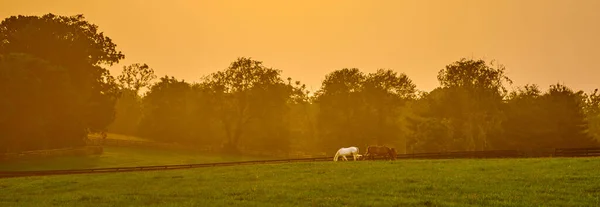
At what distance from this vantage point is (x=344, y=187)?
2858 cm

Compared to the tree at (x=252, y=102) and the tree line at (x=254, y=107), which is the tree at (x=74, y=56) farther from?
the tree at (x=252, y=102)

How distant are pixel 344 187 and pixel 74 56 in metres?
64.2

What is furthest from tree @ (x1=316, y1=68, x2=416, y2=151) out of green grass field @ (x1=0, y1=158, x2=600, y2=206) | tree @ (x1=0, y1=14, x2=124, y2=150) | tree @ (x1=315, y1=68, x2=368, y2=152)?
green grass field @ (x1=0, y1=158, x2=600, y2=206)

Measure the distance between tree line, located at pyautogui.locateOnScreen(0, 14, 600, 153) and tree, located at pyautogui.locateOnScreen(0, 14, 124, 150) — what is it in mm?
163

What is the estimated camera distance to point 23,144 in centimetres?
7406

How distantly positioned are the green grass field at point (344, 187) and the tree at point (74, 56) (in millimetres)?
38928

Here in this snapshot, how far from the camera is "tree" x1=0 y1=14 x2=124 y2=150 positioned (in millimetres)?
75500

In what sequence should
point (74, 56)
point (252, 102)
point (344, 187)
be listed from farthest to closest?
point (252, 102)
point (74, 56)
point (344, 187)

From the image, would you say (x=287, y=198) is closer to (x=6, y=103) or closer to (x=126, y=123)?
(x=6, y=103)

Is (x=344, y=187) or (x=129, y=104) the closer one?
(x=344, y=187)

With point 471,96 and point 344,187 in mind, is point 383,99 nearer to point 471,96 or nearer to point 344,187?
point 471,96

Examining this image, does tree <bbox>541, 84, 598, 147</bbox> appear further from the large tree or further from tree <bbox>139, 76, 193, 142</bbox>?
tree <bbox>139, 76, 193, 142</bbox>

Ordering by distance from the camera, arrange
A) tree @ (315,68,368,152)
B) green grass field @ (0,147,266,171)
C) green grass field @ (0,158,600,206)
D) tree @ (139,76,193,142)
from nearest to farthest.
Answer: green grass field @ (0,158,600,206), green grass field @ (0,147,266,171), tree @ (315,68,368,152), tree @ (139,76,193,142)

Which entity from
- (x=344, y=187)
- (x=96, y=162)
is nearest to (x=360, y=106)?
(x=96, y=162)
